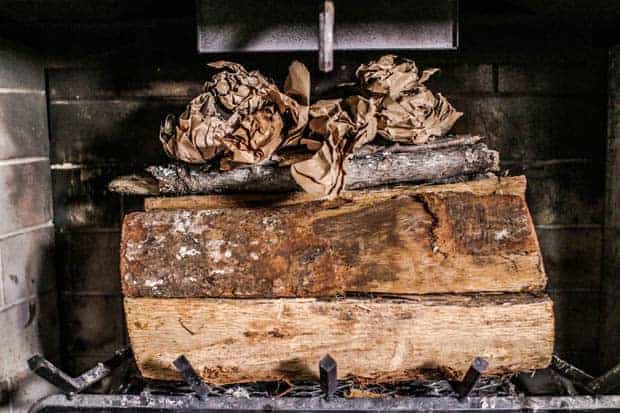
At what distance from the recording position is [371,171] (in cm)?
111

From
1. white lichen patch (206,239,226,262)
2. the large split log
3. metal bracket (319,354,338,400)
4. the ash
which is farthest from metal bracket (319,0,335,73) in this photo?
the ash

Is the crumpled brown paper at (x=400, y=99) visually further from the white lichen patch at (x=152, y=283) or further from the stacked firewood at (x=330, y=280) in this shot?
the white lichen patch at (x=152, y=283)

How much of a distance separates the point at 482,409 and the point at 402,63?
0.66m

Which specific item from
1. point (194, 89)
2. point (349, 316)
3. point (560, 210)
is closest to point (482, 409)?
point (349, 316)

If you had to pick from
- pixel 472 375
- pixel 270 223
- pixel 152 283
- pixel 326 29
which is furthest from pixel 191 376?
pixel 326 29

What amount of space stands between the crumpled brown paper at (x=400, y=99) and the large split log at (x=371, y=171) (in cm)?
3

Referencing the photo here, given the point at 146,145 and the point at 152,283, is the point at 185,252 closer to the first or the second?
the point at 152,283

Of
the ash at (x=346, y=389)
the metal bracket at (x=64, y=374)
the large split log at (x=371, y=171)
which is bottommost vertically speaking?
the ash at (x=346, y=389)

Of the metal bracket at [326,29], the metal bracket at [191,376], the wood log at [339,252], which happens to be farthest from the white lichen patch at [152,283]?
the metal bracket at [326,29]

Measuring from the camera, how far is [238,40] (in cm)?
105

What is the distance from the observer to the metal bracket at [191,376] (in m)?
0.93

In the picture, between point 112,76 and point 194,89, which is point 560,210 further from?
point 112,76

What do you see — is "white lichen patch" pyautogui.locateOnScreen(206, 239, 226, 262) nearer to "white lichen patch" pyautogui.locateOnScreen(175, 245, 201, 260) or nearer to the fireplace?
"white lichen patch" pyautogui.locateOnScreen(175, 245, 201, 260)

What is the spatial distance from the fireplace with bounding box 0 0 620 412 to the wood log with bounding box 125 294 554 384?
259 millimetres
